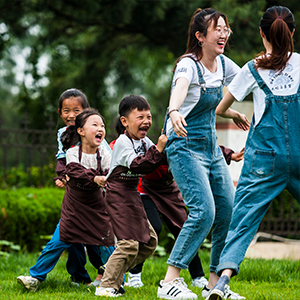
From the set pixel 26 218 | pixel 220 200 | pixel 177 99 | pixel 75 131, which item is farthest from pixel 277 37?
pixel 26 218

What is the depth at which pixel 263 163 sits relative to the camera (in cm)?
285

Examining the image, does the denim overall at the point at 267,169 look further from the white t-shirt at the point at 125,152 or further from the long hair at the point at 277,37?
the white t-shirt at the point at 125,152

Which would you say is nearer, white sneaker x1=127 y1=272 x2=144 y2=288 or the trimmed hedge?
white sneaker x1=127 y1=272 x2=144 y2=288

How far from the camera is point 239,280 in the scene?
433cm

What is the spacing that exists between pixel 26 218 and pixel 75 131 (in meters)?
2.40

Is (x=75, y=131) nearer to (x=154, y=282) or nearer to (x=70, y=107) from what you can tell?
(x=70, y=107)

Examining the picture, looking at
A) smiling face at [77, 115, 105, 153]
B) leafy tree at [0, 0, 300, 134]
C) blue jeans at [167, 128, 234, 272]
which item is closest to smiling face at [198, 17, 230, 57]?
blue jeans at [167, 128, 234, 272]

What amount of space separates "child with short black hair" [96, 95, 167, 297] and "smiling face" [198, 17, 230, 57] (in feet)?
2.26

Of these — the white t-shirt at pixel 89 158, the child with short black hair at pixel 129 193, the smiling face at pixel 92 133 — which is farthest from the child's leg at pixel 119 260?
the smiling face at pixel 92 133

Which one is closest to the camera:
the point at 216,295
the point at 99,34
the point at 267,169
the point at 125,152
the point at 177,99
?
the point at 216,295

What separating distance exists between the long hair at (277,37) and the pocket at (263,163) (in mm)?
549

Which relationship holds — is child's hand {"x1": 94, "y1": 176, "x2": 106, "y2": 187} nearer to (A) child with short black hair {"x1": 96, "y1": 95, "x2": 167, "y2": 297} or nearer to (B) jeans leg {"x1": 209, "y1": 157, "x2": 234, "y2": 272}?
(A) child with short black hair {"x1": 96, "y1": 95, "x2": 167, "y2": 297}

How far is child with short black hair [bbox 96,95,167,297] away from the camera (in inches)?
132

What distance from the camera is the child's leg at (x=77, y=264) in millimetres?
3986
